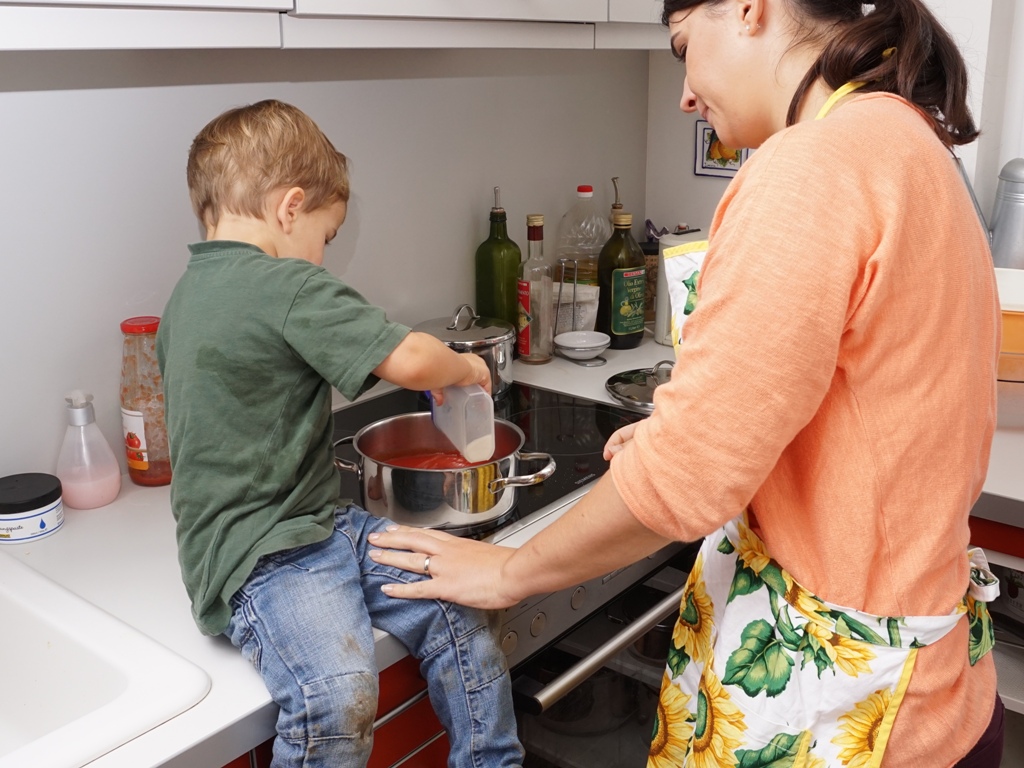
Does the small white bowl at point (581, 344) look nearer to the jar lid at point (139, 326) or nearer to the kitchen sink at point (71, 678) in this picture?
the jar lid at point (139, 326)

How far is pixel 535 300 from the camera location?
6.08 ft

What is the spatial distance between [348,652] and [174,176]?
2.50ft

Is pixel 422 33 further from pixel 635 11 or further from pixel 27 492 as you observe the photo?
pixel 27 492

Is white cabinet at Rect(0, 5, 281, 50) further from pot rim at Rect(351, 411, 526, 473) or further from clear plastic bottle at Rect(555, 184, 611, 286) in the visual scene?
clear plastic bottle at Rect(555, 184, 611, 286)

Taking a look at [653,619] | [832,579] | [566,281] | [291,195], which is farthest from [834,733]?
[566,281]

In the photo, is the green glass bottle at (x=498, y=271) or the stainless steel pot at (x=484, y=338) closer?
the stainless steel pot at (x=484, y=338)

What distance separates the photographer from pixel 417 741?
1119 mm

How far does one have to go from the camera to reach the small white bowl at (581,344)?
1.87 m

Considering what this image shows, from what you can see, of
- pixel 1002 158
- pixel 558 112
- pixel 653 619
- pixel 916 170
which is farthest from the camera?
pixel 558 112

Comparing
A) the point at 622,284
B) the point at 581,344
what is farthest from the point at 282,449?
the point at 622,284

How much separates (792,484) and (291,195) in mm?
603

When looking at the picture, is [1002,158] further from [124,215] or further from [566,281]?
[124,215]

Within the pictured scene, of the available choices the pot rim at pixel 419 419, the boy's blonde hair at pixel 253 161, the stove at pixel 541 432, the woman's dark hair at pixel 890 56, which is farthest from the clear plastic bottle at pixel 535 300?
the woman's dark hair at pixel 890 56

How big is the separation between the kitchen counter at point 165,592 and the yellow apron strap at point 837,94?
650 millimetres
